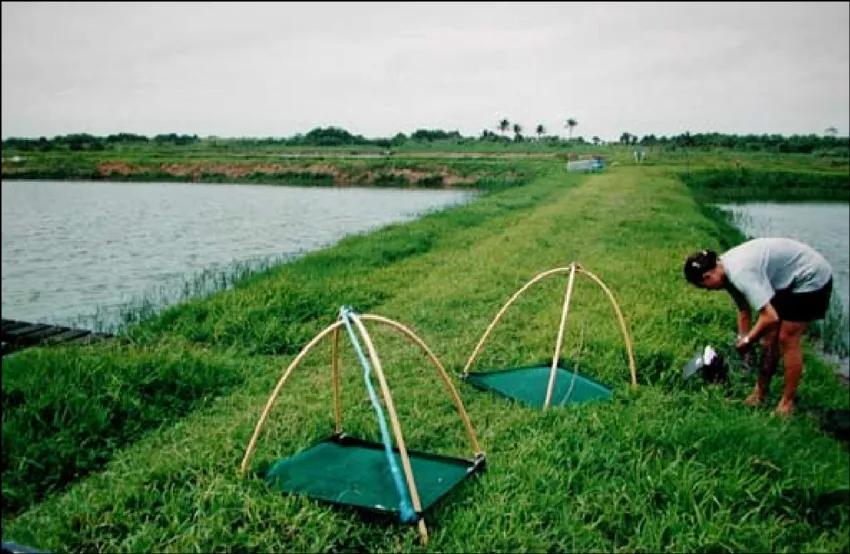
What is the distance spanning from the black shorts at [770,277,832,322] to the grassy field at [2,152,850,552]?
87 centimetres

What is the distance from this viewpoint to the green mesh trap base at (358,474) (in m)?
3.75

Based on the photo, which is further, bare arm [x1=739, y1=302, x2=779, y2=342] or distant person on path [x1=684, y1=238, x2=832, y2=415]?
distant person on path [x1=684, y1=238, x2=832, y2=415]

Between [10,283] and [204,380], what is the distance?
33.0 feet

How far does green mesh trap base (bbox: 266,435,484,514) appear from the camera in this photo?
3746 mm

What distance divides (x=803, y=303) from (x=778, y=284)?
0.76ft

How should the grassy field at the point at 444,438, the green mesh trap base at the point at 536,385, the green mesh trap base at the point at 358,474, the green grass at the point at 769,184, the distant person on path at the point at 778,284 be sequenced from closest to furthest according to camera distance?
the grassy field at the point at 444,438 < the green mesh trap base at the point at 358,474 < the distant person on path at the point at 778,284 < the green mesh trap base at the point at 536,385 < the green grass at the point at 769,184

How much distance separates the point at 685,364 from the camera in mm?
6027

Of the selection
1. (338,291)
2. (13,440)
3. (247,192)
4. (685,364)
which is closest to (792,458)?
(685,364)

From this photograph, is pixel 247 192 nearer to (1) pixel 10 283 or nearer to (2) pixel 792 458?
(1) pixel 10 283

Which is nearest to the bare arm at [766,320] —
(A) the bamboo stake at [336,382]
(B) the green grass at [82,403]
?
(A) the bamboo stake at [336,382]

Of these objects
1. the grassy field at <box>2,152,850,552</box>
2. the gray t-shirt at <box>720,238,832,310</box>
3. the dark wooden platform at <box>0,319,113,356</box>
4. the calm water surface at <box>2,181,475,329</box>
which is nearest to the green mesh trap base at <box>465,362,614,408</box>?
the grassy field at <box>2,152,850,552</box>

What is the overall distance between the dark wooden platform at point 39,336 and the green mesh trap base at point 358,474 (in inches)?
178

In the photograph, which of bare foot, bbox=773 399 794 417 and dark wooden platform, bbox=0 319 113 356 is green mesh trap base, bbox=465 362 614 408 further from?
dark wooden platform, bbox=0 319 113 356

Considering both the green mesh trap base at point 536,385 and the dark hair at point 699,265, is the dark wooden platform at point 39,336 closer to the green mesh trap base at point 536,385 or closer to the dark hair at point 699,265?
the green mesh trap base at point 536,385
